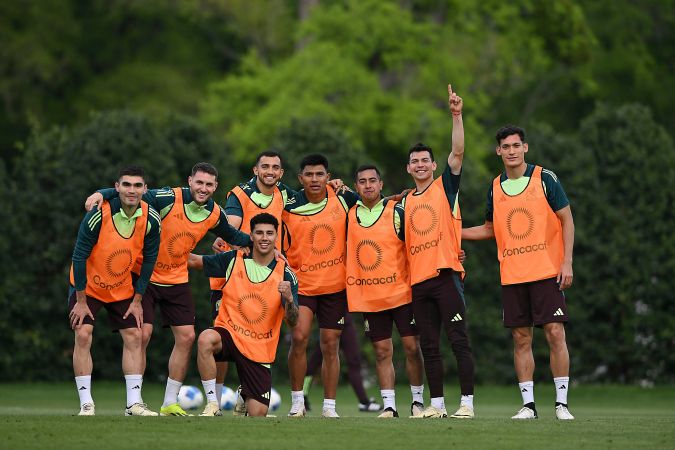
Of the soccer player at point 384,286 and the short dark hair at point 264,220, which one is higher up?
the short dark hair at point 264,220

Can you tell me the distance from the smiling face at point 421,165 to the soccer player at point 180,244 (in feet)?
5.59

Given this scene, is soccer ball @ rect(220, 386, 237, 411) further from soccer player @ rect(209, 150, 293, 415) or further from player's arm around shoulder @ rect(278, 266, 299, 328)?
player's arm around shoulder @ rect(278, 266, 299, 328)

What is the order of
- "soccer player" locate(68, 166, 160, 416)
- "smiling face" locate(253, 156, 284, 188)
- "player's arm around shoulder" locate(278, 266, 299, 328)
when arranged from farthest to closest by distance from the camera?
"smiling face" locate(253, 156, 284, 188) → "soccer player" locate(68, 166, 160, 416) → "player's arm around shoulder" locate(278, 266, 299, 328)

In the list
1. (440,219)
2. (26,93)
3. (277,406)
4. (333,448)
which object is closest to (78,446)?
(333,448)

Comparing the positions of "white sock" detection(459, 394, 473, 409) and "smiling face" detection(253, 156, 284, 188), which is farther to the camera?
"smiling face" detection(253, 156, 284, 188)

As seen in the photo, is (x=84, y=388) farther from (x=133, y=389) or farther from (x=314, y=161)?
(x=314, y=161)

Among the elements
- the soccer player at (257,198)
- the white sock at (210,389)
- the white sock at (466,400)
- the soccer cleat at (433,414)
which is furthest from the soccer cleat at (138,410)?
the white sock at (466,400)

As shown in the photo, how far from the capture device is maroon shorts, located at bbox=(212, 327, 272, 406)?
468 inches

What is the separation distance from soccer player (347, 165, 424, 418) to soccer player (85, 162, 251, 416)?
44.3 inches

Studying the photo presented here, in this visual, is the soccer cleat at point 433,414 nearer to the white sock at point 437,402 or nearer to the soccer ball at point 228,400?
the white sock at point 437,402

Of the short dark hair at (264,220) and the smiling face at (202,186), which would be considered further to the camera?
the smiling face at (202,186)

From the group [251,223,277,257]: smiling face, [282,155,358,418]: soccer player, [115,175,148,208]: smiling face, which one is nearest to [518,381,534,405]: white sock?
[282,155,358,418]: soccer player

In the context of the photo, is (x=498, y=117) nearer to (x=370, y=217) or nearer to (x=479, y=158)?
(x=479, y=158)

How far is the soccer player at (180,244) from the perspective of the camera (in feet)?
41.0
